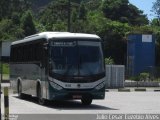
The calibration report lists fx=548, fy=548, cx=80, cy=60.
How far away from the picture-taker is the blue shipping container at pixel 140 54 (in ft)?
190

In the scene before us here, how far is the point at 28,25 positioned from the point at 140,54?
46.0m

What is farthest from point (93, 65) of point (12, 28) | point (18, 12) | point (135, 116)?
point (18, 12)

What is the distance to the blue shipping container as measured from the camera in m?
58.1

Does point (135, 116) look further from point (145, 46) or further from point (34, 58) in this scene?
point (145, 46)

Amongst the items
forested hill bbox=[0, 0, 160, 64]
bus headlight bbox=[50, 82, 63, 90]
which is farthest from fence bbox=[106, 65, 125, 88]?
forested hill bbox=[0, 0, 160, 64]

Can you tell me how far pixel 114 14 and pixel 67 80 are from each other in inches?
3535

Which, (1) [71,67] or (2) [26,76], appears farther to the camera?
(2) [26,76]

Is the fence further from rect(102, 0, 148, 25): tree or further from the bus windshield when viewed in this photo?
rect(102, 0, 148, 25): tree

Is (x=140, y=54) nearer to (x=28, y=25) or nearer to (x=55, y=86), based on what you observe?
(x=55, y=86)

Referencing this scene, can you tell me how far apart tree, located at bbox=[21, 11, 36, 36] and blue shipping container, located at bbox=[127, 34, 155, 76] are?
42.9 metres

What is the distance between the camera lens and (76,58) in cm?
2286

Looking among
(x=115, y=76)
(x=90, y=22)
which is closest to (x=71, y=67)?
(x=115, y=76)

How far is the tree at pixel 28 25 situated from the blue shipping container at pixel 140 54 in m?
42.9

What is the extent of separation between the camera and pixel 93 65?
23000 mm
